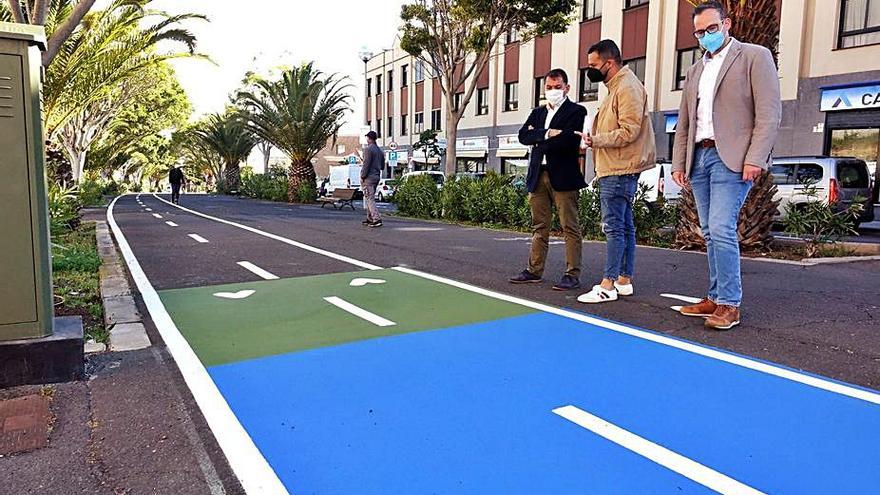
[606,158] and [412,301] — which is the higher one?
[606,158]

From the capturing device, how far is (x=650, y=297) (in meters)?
5.87

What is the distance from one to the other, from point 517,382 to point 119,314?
3417mm

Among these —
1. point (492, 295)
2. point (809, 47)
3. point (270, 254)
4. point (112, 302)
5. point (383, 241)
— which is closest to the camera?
point (112, 302)

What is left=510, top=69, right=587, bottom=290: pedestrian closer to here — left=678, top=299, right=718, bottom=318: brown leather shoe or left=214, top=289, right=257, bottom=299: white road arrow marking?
left=678, top=299, right=718, bottom=318: brown leather shoe

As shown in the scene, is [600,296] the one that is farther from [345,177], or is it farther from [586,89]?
[345,177]

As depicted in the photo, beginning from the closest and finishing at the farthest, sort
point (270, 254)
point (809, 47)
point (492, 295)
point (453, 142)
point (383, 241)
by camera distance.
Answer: point (492, 295) < point (270, 254) < point (383, 241) < point (809, 47) < point (453, 142)

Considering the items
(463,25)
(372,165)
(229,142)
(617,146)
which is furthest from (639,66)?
(229,142)

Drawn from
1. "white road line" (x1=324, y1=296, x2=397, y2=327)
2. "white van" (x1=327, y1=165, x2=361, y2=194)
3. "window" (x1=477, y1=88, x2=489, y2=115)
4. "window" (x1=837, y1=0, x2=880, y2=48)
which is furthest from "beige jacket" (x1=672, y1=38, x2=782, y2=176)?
"window" (x1=477, y1=88, x2=489, y2=115)

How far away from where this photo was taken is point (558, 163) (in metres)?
6.03

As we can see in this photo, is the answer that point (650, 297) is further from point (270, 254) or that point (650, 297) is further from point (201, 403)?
point (270, 254)

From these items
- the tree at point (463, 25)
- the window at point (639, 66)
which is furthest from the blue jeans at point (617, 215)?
the window at point (639, 66)

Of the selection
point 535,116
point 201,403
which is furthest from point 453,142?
point 201,403

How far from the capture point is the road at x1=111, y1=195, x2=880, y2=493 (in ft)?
8.55

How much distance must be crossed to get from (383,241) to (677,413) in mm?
8094
